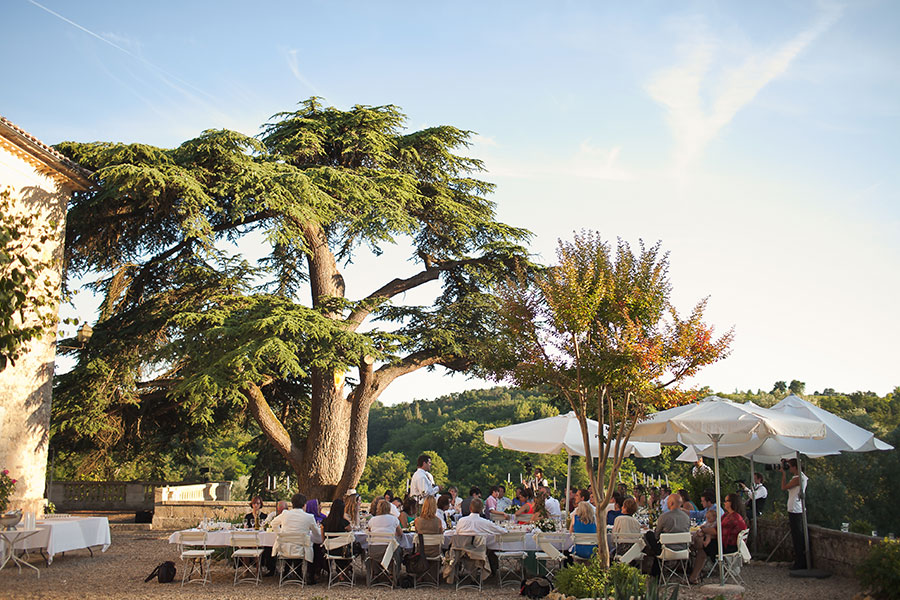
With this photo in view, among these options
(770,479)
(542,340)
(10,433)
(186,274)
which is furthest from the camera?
(770,479)

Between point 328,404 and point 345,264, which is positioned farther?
point 345,264

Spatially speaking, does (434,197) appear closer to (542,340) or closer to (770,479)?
(542,340)

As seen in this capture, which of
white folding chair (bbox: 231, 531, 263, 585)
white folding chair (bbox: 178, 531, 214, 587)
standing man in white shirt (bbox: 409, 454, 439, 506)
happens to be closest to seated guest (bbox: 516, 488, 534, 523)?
standing man in white shirt (bbox: 409, 454, 439, 506)

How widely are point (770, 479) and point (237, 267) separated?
59.5 ft

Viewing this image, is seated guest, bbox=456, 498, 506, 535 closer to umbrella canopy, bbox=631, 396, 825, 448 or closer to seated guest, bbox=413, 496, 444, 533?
seated guest, bbox=413, 496, 444, 533

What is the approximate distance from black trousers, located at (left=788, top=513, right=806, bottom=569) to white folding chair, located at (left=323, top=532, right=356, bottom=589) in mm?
6596

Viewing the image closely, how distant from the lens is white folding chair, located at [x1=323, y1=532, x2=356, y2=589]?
34.5 feet

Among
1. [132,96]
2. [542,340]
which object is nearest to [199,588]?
[542,340]

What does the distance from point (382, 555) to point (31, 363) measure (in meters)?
10.1

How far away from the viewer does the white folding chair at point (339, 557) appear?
10.5 metres

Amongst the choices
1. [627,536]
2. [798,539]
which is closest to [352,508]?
[627,536]

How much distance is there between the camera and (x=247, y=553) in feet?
34.9

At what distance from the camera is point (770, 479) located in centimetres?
2491

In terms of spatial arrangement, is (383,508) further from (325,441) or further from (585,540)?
(325,441)
